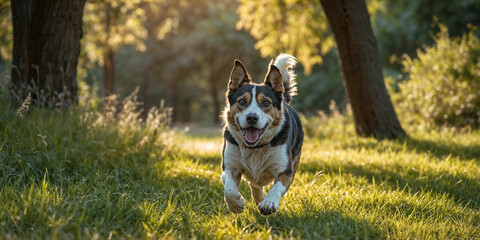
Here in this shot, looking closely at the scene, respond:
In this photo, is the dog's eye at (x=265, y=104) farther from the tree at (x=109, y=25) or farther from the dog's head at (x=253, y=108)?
the tree at (x=109, y=25)

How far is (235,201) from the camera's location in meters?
4.02

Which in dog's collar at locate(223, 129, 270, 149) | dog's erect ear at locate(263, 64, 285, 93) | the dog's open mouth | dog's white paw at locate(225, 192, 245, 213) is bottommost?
dog's white paw at locate(225, 192, 245, 213)

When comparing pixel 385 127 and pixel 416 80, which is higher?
pixel 416 80

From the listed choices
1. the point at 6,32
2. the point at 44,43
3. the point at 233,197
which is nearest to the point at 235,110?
the point at 233,197

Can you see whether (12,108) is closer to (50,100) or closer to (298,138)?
(50,100)

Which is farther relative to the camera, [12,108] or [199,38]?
[199,38]

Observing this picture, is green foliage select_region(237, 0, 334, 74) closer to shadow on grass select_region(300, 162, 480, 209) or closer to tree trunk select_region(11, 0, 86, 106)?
tree trunk select_region(11, 0, 86, 106)

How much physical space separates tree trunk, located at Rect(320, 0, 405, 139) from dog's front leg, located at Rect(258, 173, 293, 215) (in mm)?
5129

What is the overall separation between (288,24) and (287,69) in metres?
8.92

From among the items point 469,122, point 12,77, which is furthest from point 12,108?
point 469,122

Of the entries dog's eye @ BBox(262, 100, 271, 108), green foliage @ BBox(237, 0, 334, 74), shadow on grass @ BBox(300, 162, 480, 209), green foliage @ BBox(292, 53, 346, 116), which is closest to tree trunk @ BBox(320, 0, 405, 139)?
shadow on grass @ BBox(300, 162, 480, 209)

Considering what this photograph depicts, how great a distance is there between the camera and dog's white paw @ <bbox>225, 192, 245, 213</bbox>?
401 centimetres

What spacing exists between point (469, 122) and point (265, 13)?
6.93 meters

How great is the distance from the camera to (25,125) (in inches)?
227
